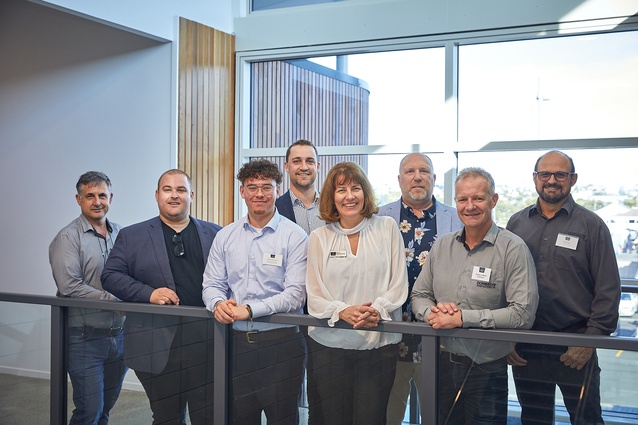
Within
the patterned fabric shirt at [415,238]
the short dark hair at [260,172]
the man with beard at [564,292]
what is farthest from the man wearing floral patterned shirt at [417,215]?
the short dark hair at [260,172]

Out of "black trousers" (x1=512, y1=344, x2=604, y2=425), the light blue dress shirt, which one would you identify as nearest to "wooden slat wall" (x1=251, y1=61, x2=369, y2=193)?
the light blue dress shirt

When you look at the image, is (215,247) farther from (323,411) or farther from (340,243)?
(323,411)

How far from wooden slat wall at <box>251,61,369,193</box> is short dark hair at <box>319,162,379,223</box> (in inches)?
140

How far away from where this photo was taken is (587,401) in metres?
3.14

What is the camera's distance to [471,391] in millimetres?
3307

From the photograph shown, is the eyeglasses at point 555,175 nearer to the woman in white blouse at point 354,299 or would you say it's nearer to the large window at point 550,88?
the woman in white blouse at point 354,299

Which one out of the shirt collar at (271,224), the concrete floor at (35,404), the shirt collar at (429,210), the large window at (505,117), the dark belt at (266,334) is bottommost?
the concrete floor at (35,404)

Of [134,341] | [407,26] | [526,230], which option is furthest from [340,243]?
[407,26]

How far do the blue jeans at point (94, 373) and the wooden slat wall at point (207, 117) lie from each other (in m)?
2.85

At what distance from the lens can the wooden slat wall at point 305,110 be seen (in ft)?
23.9

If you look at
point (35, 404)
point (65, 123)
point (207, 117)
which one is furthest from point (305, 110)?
point (35, 404)

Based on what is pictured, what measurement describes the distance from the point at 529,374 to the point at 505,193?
143 inches

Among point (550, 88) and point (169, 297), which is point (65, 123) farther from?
point (550, 88)

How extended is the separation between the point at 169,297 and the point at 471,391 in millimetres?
1720
